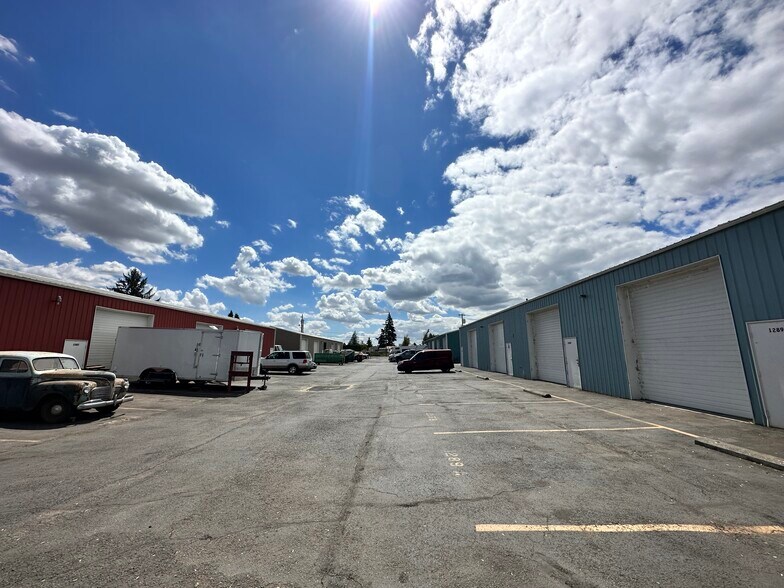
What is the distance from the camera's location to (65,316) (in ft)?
53.4

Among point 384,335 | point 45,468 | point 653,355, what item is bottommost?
point 45,468

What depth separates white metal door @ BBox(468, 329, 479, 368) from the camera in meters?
39.1

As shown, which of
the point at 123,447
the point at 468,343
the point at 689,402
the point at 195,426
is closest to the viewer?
the point at 123,447

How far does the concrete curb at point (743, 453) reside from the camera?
18.8ft

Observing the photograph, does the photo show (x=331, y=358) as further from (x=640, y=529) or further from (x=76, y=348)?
(x=640, y=529)

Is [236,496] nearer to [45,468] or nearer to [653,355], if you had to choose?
[45,468]

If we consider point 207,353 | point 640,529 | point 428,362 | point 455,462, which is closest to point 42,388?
point 207,353

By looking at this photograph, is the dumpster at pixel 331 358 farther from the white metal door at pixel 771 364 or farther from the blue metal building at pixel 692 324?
the white metal door at pixel 771 364

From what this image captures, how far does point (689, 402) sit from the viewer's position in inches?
446

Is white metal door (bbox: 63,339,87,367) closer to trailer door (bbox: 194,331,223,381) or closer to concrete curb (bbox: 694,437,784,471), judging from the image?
trailer door (bbox: 194,331,223,381)

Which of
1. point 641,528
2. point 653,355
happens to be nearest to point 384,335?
point 653,355

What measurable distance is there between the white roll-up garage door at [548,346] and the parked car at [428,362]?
359 inches

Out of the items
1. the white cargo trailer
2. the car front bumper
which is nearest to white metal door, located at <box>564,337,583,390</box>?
the white cargo trailer

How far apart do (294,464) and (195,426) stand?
5065 millimetres
